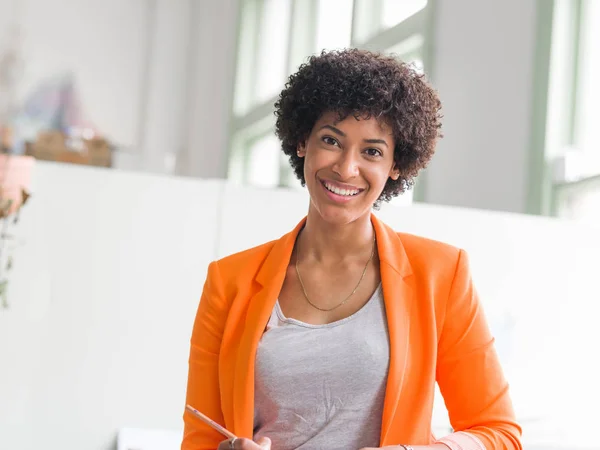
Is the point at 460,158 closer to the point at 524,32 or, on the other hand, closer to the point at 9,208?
the point at 524,32

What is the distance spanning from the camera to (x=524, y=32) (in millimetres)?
3664

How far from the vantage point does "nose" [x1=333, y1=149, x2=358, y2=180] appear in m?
1.30

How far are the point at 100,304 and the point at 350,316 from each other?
1260 mm

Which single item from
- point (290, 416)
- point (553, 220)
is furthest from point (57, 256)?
point (553, 220)

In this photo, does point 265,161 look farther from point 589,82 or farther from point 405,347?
point 405,347

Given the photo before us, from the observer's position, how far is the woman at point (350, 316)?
128cm

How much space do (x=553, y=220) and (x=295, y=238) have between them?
1.58m

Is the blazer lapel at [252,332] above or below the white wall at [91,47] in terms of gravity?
below

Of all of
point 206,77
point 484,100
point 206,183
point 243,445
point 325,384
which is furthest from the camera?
point 484,100

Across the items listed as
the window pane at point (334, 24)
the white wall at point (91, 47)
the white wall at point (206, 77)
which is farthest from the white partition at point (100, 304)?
the window pane at point (334, 24)

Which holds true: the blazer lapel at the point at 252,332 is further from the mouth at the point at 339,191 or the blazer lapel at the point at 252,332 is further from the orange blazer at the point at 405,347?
the mouth at the point at 339,191

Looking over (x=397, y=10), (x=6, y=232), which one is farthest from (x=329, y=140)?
(x=397, y=10)

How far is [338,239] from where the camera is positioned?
4.62ft

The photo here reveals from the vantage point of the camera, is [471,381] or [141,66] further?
[141,66]
